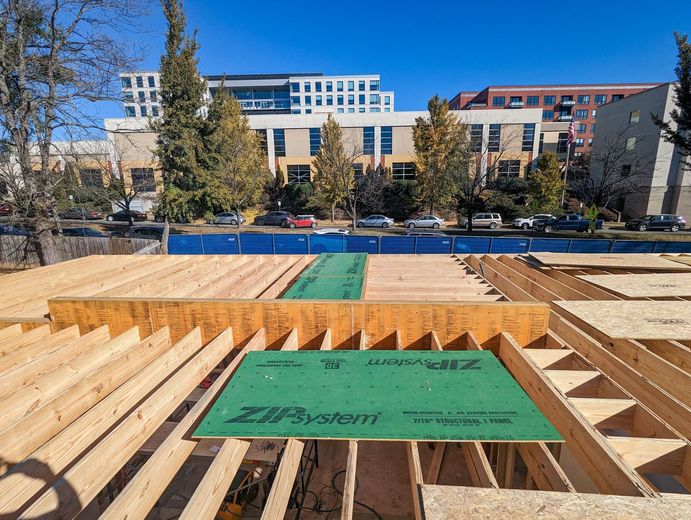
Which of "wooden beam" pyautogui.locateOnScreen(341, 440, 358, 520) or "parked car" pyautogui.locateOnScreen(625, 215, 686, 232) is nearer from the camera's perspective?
"wooden beam" pyautogui.locateOnScreen(341, 440, 358, 520)

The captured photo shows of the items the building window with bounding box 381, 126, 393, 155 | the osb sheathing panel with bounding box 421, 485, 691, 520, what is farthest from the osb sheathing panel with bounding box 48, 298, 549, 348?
the building window with bounding box 381, 126, 393, 155

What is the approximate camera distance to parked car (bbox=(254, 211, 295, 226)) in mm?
34219

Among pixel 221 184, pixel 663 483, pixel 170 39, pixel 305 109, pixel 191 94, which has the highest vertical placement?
pixel 305 109

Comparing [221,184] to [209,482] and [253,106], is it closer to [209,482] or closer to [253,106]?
[209,482]

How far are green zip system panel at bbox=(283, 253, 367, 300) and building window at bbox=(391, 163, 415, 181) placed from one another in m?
38.2

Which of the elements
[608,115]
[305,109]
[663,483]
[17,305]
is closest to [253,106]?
[305,109]

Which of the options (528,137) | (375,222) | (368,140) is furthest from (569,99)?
(375,222)

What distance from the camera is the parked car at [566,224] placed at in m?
30.1

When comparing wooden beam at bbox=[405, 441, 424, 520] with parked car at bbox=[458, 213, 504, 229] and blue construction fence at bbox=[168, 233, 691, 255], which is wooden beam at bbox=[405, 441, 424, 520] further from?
parked car at bbox=[458, 213, 504, 229]

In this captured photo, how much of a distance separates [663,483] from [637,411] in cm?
173

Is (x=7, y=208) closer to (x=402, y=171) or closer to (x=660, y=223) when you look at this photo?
(x=402, y=171)

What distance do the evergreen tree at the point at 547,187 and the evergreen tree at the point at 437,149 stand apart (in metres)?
9.74

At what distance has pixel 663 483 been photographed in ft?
11.8

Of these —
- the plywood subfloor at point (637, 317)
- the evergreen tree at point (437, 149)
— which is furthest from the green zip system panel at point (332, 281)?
the evergreen tree at point (437, 149)
